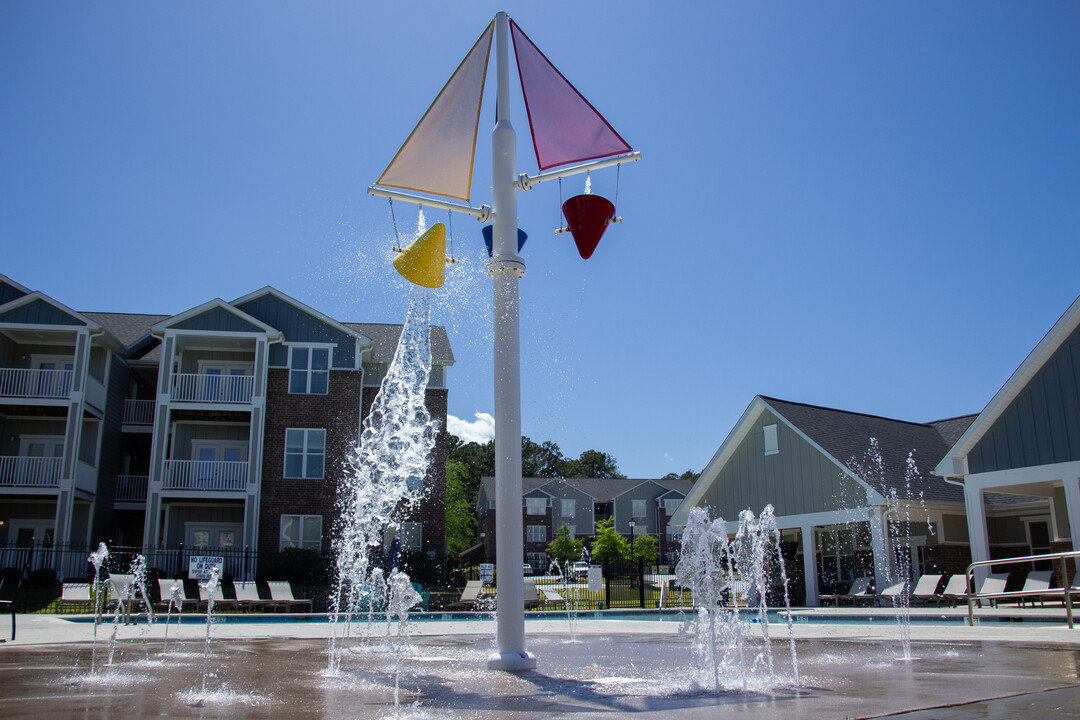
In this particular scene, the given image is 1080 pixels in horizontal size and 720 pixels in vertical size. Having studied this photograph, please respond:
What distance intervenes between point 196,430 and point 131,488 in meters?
3.65

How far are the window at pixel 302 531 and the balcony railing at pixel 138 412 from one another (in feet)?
25.8

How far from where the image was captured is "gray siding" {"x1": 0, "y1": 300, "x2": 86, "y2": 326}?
27500mm

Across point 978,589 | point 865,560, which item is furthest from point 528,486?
point 978,589

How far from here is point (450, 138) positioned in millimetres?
8867

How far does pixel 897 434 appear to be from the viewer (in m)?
27.6

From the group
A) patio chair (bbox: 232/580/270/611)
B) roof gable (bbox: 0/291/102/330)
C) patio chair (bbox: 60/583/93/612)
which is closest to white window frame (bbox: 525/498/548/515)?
roof gable (bbox: 0/291/102/330)

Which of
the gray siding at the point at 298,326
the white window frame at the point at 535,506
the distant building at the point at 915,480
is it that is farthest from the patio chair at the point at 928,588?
the white window frame at the point at 535,506

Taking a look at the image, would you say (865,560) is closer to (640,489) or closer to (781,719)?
(781,719)

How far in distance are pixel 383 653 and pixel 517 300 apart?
4651 mm

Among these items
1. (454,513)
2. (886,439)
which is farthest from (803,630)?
(454,513)

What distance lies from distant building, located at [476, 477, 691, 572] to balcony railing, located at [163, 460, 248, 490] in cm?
3736

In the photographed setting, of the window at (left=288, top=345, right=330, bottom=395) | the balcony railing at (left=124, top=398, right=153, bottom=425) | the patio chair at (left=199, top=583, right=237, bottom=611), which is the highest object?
the window at (left=288, top=345, right=330, bottom=395)

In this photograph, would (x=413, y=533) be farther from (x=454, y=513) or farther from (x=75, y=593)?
(x=454, y=513)

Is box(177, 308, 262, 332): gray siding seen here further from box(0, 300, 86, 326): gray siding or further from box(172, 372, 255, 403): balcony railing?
box(0, 300, 86, 326): gray siding
